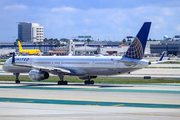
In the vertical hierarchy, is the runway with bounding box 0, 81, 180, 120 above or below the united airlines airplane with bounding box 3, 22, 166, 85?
below

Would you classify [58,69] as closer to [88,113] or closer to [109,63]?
[109,63]

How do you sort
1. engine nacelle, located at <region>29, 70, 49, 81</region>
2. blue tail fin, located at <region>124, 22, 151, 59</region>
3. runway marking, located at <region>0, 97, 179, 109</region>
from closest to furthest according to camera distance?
1. runway marking, located at <region>0, 97, 179, 109</region>
2. blue tail fin, located at <region>124, 22, 151, 59</region>
3. engine nacelle, located at <region>29, 70, 49, 81</region>

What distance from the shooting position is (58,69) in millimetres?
44469

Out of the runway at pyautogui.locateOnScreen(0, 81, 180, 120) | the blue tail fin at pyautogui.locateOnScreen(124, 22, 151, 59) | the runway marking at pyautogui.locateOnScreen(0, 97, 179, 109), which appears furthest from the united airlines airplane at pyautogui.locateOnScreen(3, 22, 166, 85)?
the runway marking at pyautogui.locateOnScreen(0, 97, 179, 109)

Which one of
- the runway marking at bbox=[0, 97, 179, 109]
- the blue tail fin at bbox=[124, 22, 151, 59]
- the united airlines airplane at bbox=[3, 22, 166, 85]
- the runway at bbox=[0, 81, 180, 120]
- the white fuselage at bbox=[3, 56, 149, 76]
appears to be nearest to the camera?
the runway at bbox=[0, 81, 180, 120]

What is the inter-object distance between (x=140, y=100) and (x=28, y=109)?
1038 cm

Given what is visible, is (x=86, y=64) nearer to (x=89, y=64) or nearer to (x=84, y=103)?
(x=89, y=64)

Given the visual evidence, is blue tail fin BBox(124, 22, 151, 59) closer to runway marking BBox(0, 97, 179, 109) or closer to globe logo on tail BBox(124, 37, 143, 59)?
globe logo on tail BBox(124, 37, 143, 59)

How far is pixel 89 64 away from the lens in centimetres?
4525

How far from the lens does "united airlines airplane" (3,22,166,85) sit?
137ft

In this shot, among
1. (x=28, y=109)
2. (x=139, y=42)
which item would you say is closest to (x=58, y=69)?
(x=139, y=42)

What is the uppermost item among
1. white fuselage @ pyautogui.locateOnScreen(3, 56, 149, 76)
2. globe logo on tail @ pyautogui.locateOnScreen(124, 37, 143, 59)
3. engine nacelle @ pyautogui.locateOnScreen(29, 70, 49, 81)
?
globe logo on tail @ pyautogui.locateOnScreen(124, 37, 143, 59)

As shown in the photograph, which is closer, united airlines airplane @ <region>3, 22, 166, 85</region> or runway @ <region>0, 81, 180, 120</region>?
runway @ <region>0, 81, 180, 120</region>

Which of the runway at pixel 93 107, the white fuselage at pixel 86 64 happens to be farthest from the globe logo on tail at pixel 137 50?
the runway at pixel 93 107
